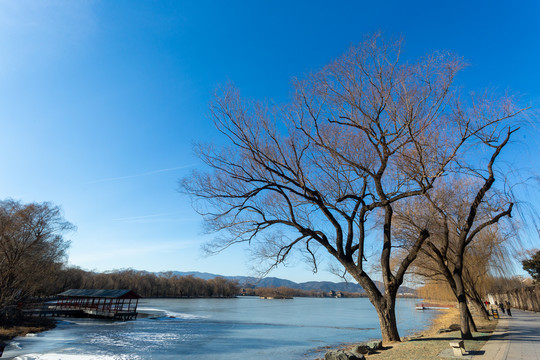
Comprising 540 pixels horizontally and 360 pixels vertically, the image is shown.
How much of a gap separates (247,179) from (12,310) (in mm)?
28938

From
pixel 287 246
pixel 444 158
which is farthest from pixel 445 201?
pixel 287 246

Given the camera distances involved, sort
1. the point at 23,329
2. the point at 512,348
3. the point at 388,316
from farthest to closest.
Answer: the point at 23,329 → the point at 388,316 → the point at 512,348

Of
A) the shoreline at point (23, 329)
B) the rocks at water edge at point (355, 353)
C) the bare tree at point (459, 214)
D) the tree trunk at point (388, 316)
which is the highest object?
the bare tree at point (459, 214)

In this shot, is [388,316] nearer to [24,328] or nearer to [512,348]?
[512,348]

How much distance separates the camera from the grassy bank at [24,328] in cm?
2098

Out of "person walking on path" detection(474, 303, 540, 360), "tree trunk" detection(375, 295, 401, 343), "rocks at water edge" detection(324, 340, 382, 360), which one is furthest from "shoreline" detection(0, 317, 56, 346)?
"person walking on path" detection(474, 303, 540, 360)

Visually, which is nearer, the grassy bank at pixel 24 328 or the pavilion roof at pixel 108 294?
the grassy bank at pixel 24 328

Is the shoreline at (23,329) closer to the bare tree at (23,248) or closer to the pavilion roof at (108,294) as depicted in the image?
the bare tree at (23,248)

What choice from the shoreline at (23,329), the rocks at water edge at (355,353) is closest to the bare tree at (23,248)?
the shoreline at (23,329)

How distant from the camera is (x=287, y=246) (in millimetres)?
11758

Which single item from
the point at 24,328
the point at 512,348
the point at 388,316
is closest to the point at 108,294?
the point at 24,328

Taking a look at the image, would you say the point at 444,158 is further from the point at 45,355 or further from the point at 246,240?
the point at 45,355

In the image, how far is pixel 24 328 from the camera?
81.2ft

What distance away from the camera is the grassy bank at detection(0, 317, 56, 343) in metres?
21.0
